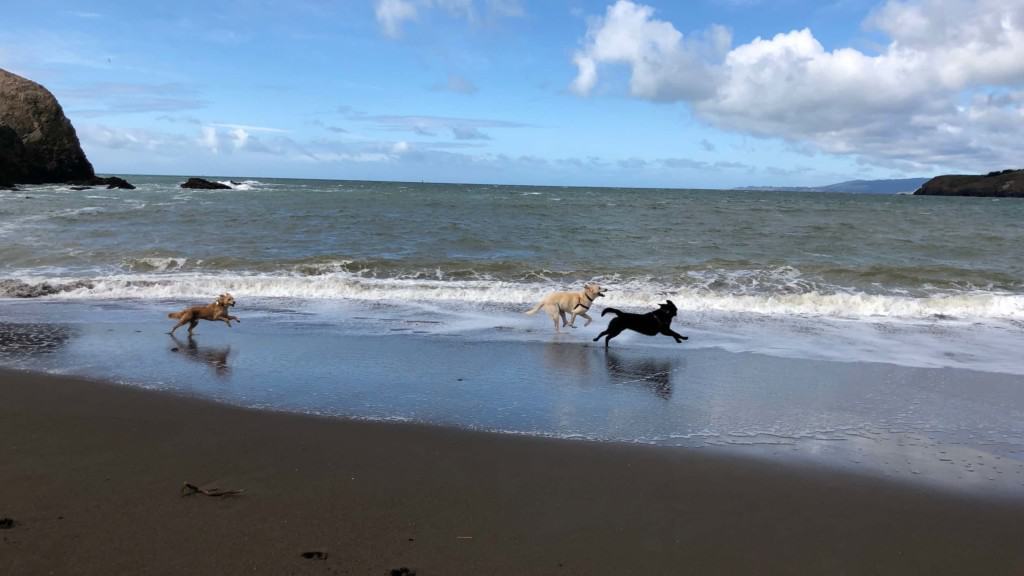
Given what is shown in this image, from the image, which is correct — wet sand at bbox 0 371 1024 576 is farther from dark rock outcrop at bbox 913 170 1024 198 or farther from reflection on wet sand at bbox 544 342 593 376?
dark rock outcrop at bbox 913 170 1024 198

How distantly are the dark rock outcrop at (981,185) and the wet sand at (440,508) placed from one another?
133 meters

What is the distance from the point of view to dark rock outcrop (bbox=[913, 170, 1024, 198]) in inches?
4395

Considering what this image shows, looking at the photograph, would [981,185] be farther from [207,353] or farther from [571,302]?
[207,353]

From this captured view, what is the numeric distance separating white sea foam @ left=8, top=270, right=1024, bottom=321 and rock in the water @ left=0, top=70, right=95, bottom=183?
62537mm

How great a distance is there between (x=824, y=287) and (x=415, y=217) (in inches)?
896

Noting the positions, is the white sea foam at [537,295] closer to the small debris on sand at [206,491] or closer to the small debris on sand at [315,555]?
the small debris on sand at [206,491]

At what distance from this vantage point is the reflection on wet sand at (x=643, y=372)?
22.9ft

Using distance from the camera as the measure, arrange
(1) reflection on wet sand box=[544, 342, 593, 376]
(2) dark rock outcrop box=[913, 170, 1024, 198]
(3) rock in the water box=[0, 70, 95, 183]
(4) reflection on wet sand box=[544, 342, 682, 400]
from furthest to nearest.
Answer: (2) dark rock outcrop box=[913, 170, 1024, 198] → (3) rock in the water box=[0, 70, 95, 183] → (1) reflection on wet sand box=[544, 342, 593, 376] → (4) reflection on wet sand box=[544, 342, 682, 400]

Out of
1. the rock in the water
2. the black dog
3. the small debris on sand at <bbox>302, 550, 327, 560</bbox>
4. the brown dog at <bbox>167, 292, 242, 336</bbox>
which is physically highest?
the rock in the water

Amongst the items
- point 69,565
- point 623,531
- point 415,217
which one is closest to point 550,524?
point 623,531

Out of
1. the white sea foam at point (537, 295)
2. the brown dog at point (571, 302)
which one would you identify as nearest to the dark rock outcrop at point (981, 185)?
the white sea foam at point (537, 295)

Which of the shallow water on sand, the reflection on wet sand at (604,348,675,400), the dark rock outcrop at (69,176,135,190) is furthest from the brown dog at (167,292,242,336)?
the dark rock outcrop at (69,176,135,190)

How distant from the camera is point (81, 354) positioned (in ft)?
25.5

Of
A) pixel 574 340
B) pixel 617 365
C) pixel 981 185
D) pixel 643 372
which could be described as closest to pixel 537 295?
pixel 574 340
